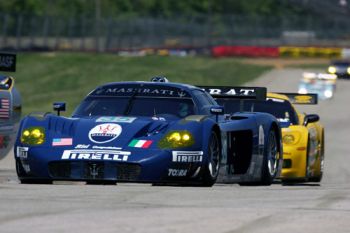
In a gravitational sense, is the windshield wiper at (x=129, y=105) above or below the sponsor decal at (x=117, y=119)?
above

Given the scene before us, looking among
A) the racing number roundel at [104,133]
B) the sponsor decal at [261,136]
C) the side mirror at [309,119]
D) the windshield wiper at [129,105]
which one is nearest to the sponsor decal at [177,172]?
the racing number roundel at [104,133]

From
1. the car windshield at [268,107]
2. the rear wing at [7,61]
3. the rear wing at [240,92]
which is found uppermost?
the rear wing at [7,61]

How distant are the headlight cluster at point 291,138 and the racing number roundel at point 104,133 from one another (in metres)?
4.64

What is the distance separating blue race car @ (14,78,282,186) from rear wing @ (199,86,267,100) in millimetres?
2438

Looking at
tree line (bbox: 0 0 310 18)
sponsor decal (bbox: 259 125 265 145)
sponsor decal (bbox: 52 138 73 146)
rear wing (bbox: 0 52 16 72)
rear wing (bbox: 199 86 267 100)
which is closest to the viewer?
sponsor decal (bbox: 52 138 73 146)

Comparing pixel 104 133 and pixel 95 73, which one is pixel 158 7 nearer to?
pixel 95 73

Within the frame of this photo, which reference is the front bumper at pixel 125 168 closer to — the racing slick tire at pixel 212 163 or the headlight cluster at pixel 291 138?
the racing slick tire at pixel 212 163

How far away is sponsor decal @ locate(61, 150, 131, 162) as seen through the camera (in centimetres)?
1080

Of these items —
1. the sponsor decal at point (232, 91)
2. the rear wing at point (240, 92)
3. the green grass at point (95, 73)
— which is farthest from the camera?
the green grass at point (95, 73)

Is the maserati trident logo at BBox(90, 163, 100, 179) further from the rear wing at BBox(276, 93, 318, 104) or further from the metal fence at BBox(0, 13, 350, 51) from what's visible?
the metal fence at BBox(0, 13, 350, 51)

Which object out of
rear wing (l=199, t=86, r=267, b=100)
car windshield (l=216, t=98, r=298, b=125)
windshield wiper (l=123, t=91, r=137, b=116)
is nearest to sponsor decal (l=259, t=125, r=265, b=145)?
windshield wiper (l=123, t=91, r=137, b=116)

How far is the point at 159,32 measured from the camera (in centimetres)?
7962

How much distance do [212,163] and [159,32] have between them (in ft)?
225

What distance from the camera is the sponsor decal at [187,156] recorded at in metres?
10.9
